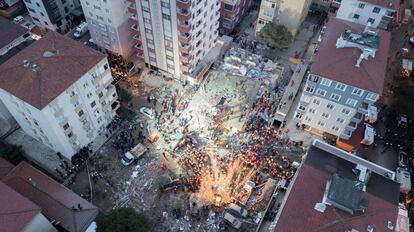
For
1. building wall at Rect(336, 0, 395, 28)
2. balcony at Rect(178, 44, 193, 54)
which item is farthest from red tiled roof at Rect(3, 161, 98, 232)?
building wall at Rect(336, 0, 395, 28)

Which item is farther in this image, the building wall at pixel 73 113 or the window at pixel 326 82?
the window at pixel 326 82

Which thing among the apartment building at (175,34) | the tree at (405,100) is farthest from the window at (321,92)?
the apartment building at (175,34)

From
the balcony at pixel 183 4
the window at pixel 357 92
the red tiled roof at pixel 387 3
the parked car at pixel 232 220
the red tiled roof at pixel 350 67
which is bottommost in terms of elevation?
the parked car at pixel 232 220

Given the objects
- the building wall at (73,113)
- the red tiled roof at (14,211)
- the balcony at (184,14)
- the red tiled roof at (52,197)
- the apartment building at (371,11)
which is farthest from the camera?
the apartment building at (371,11)

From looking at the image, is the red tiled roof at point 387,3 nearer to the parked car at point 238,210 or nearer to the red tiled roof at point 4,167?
the parked car at point 238,210

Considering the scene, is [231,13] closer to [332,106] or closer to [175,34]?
[175,34]

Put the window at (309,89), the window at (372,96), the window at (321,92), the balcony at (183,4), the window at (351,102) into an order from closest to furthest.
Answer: the window at (372,96) < the window at (351,102) < the window at (321,92) < the window at (309,89) < the balcony at (183,4)

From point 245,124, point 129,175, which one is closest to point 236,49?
point 245,124
